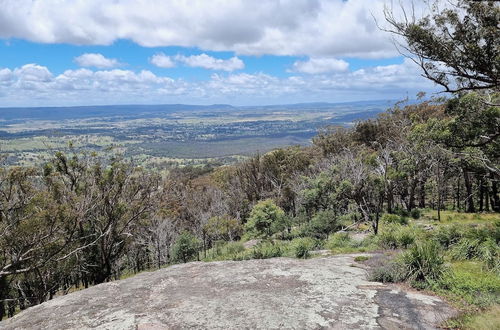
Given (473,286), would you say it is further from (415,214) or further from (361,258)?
(415,214)

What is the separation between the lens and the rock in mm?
6656

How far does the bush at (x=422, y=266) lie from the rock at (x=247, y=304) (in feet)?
2.08

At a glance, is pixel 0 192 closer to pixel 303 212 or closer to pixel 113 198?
pixel 113 198

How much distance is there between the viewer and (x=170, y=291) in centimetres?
856

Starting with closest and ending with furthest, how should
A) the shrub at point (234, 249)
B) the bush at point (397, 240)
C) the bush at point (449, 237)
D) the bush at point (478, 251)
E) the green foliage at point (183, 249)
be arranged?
the bush at point (478, 251), the bush at point (397, 240), the bush at point (449, 237), the shrub at point (234, 249), the green foliage at point (183, 249)

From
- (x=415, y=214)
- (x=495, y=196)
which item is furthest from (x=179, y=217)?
(x=495, y=196)

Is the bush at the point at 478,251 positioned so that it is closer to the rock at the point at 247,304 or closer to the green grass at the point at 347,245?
the green grass at the point at 347,245

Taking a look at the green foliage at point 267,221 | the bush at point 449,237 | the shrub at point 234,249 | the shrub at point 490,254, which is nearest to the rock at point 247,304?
the shrub at point 490,254

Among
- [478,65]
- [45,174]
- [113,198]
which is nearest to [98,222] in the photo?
[113,198]

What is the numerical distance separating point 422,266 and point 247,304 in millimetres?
4290

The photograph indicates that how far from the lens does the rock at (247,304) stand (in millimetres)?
6656

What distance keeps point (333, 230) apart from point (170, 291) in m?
20.4

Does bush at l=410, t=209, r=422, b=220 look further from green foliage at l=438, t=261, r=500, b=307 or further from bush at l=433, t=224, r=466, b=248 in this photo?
green foliage at l=438, t=261, r=500, b=307

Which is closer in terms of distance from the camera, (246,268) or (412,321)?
(412,321)
